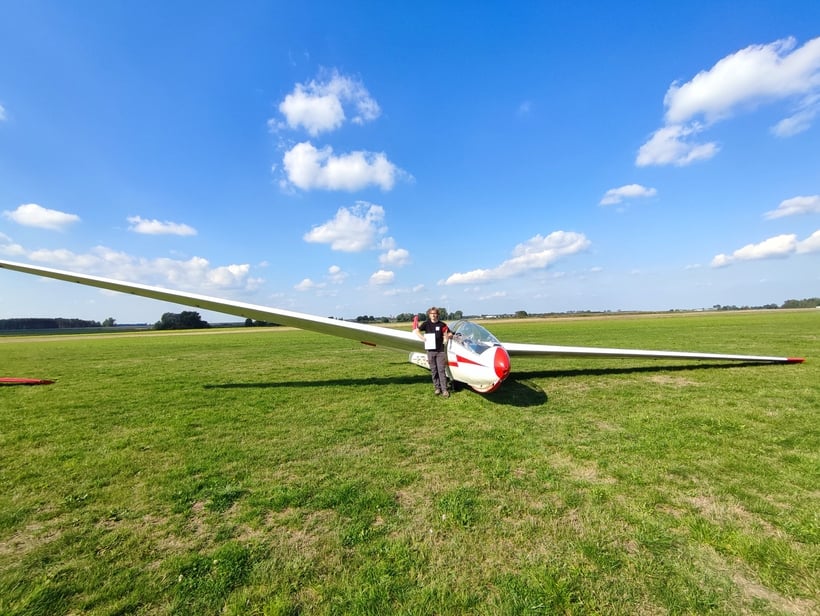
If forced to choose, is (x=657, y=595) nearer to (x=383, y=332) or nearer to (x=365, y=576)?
(x=365, y=576)

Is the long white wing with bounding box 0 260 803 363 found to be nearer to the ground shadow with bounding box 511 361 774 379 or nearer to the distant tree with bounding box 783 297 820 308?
the ground shadow with bounding box 511 361 774 379

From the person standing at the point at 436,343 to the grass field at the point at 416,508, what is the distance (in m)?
1.18

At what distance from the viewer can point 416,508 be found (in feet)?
10.9

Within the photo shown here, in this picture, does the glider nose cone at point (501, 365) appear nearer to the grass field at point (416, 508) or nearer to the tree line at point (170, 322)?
A: the grass field at point (416, 508)

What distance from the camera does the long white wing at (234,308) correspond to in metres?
7.48

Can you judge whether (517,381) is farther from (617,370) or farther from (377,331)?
(377,331)

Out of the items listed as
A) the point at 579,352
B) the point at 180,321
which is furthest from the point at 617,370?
the point at 180,321

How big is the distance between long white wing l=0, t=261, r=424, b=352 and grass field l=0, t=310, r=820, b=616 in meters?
2.04

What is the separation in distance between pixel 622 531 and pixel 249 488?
3622 mm

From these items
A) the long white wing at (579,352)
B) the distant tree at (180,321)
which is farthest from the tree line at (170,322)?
the long white wing at (579,352)

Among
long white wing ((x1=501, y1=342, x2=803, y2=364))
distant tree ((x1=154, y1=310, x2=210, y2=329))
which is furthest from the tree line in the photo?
long white wing ((x1=501, y1=342, x2=803, y2=364))

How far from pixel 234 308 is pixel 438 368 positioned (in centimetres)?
477

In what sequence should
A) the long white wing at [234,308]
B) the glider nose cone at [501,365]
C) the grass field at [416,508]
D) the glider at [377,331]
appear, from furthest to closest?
the long white wing at [234,308] < the glider at [377,331] < the glider nose cone at [501,365] < the grass field at [416,508]

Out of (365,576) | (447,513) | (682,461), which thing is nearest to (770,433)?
(682,461)
